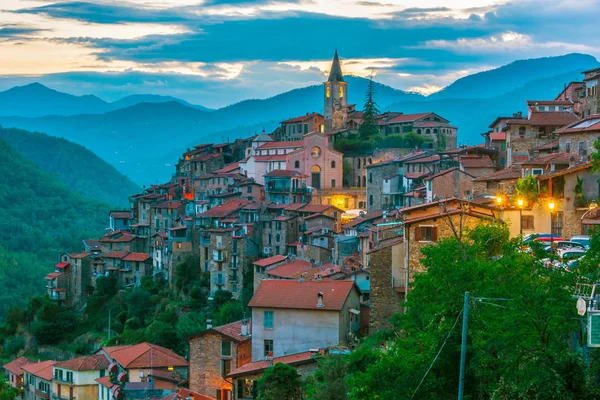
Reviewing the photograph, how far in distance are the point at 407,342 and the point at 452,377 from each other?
1.72 meters

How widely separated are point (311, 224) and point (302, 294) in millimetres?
26497

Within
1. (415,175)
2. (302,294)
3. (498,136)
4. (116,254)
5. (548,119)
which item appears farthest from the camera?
(116,254)

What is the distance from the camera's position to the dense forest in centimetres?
10562

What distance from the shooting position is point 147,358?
43.7m

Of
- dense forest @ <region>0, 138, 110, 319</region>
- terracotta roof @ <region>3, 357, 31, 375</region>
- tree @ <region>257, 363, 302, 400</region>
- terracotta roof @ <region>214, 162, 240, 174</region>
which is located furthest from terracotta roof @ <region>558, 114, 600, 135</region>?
dense forest @ <region>0, 138, 110, 319</region>

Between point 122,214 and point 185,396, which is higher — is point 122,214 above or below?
above

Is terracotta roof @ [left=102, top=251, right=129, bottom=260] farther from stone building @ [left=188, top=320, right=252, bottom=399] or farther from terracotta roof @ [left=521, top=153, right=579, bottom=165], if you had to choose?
terracotta roof @ [left=521, top=153, right=579, bottom=165]

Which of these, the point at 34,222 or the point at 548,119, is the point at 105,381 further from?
the point at 34,222

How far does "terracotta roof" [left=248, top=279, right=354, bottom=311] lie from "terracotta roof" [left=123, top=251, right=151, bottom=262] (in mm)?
37108

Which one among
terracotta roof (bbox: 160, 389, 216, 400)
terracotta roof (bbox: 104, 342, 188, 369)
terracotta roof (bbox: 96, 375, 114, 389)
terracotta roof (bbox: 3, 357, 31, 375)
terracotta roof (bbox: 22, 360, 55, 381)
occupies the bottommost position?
terracotta roof (bbox: 3, 357, 31, 375)

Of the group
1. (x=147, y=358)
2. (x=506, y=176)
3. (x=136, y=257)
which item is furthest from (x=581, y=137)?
(x=136, y=257)

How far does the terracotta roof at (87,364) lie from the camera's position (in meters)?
50.2

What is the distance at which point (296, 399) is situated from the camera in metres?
29.6

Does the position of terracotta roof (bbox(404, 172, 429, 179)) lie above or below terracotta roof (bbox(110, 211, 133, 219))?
above
